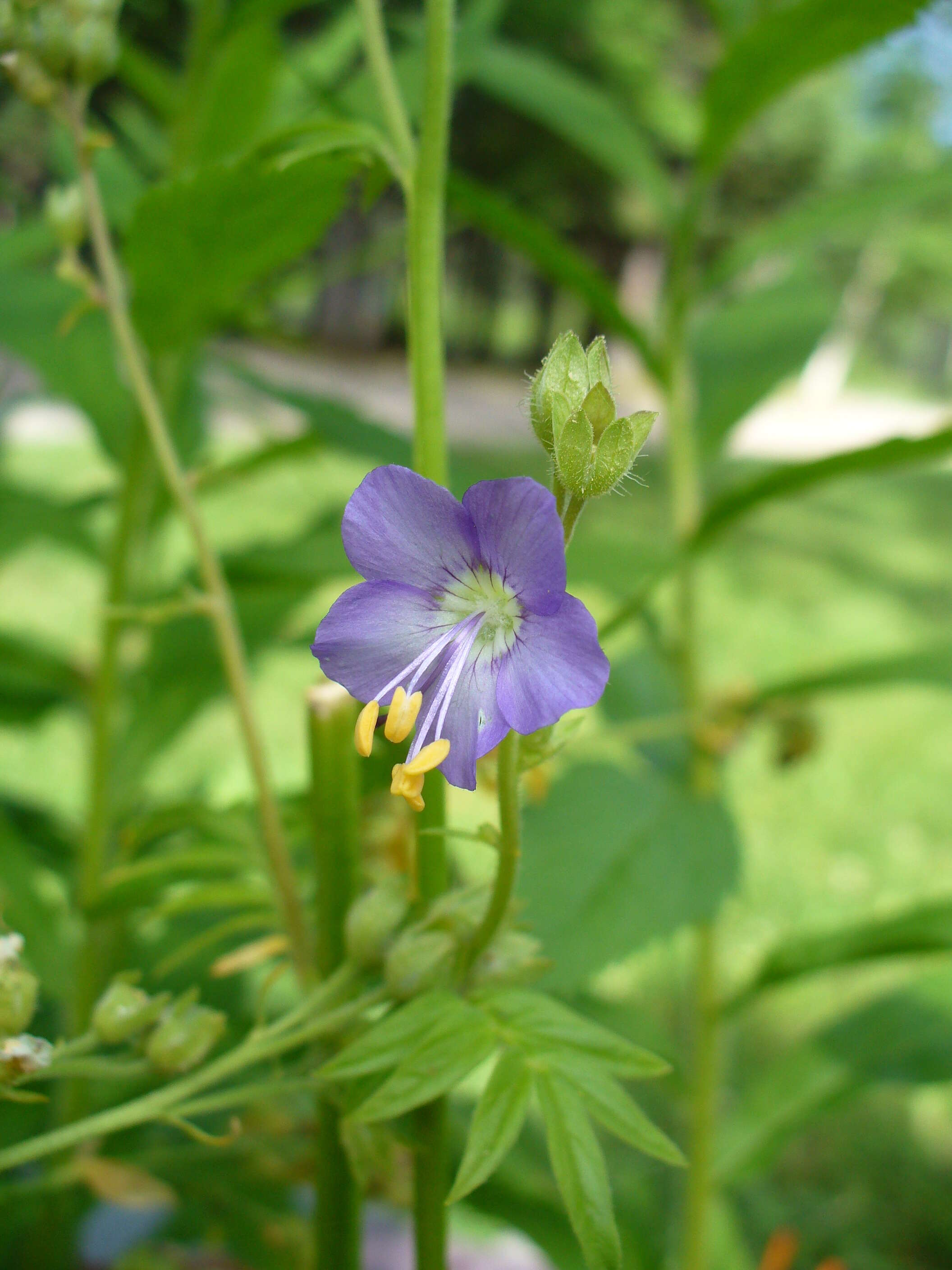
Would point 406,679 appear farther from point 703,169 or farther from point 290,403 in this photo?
point 703,169

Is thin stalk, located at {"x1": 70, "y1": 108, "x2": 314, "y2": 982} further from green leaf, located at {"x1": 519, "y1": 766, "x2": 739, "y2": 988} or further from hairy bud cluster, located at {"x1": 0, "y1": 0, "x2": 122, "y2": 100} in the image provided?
green leaf, located at {"x1": 519, "y1": 766, "x2": 739, "y2": 988}

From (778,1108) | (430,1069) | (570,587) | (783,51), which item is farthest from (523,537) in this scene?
(570,587)

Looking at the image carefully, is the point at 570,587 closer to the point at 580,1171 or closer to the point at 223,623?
the point at 223,623

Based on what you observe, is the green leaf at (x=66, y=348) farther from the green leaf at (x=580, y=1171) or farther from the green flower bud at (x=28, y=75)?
the green leaf at (x=580, y=1171)

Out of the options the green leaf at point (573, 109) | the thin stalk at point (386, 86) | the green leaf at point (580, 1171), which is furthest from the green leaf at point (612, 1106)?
the green leaf at point (573, 109)

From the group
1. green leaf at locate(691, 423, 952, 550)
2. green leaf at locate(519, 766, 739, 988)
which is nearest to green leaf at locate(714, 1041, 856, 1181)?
green leaf at locate(519, 766, 739, 988)
